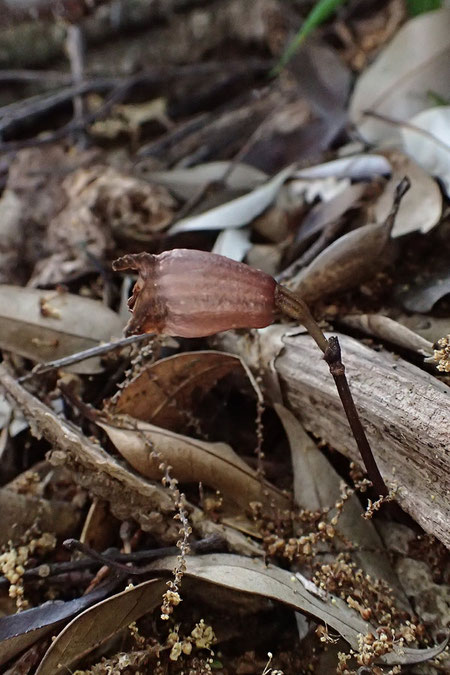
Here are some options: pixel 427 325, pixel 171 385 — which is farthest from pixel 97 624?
pixel 427 325

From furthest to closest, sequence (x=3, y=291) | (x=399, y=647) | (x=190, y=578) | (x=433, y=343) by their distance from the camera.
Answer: (x=3, y=291) → (x=433, y=343) → (x=190, y=578) → (x=399, y=647)

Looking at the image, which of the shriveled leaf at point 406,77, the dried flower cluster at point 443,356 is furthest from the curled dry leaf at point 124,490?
the shriveled leaf at point 406,77

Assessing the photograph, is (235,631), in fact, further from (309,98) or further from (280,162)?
(309,98)

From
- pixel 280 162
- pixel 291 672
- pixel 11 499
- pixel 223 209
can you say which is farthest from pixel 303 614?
pixel 280 162

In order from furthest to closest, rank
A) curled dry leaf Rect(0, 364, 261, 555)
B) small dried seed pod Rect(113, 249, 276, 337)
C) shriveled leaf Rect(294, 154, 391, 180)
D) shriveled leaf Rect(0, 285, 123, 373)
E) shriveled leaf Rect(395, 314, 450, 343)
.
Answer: shriveled leaf Rect(294, 154, 391, 180)
shriveled leaf Rect(0, 285, 123, 373)
shriveled leaf Rect(395, 314, 450, 343)
curled dry leaf Rect(0, 364, 261, 555)
small dried seed pod Rect(113, 249, 276, 337)

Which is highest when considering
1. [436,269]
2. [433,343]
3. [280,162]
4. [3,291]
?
[280,162]

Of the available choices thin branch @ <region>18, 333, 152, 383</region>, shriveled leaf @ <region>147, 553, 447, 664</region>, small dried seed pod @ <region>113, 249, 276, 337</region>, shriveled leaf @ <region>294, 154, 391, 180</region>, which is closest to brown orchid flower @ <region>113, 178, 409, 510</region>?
small dried seed pod @ <region>113, 249, 276, 337</region>

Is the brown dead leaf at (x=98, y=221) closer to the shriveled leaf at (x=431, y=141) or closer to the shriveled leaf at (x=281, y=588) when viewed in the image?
the shriveled leaf at (x=431, y=141)

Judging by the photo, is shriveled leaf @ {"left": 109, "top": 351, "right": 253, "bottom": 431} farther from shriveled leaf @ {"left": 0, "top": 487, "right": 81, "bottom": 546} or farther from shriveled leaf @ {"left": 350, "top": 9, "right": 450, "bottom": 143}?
shriveled leaf @ {"left": 350, "top": 9, "right": 450, "bottom": 143}
